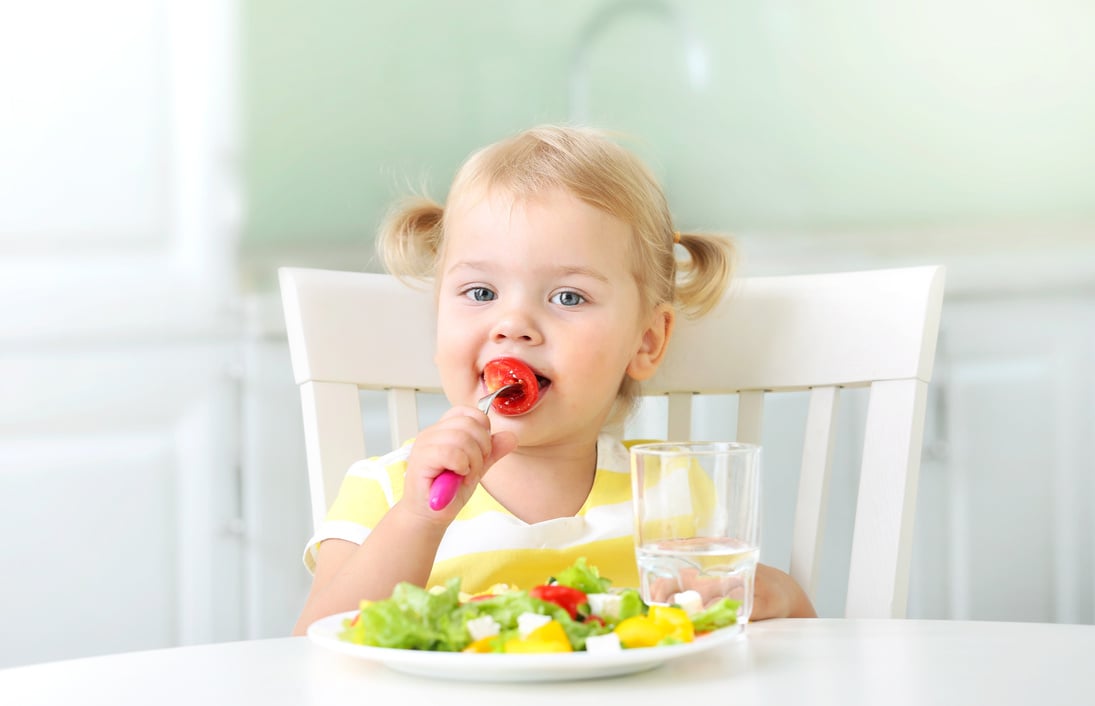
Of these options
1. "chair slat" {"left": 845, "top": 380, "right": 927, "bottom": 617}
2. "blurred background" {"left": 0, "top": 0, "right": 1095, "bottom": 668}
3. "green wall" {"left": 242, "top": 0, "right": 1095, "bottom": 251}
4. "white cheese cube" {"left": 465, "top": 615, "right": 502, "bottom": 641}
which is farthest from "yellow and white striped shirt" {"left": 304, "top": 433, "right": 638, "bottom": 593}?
"green wall" {"left": 242, "top": 0, "right": 1095, "bottom": 251}

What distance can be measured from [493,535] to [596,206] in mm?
326

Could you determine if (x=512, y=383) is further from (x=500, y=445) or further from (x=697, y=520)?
(x=697, y=520)

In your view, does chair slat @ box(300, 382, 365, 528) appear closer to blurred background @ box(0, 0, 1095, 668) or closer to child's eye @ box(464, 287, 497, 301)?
child's eye @ box(464, 287, 497, 301)

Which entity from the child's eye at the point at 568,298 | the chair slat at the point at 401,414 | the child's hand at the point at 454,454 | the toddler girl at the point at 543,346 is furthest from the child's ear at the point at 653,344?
the child's hand at the point at 454,454

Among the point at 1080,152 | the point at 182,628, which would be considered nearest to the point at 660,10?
the point at 1080,152

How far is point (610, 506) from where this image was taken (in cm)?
Answer: 120

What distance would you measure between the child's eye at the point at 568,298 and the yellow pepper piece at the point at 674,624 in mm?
533

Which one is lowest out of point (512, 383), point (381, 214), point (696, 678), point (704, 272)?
point (696, 678)

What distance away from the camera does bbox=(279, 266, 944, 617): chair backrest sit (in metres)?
1.15

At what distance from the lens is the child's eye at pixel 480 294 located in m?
1.18

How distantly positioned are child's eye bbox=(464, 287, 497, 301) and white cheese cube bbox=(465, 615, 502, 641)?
0.55 meters

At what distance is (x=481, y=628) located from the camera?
66 cm

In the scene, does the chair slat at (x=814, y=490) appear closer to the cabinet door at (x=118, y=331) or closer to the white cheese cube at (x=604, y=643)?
the white cheese cube at (x=604, y=643)

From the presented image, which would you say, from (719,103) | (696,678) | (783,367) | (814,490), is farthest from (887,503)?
(719,103)
